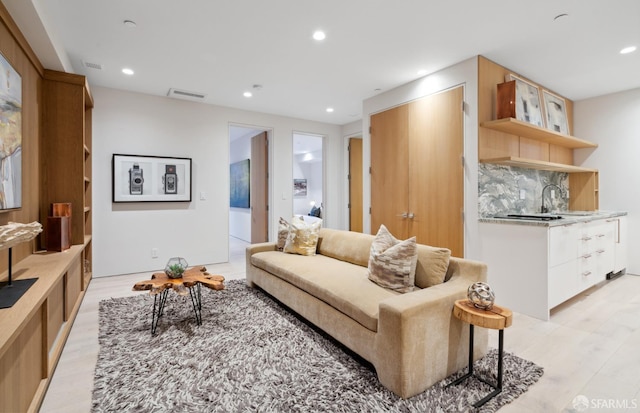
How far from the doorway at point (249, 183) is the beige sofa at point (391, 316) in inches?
125

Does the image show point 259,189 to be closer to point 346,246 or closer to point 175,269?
point 346,246

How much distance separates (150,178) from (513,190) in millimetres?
4785

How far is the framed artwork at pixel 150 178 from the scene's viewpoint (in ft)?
13.9

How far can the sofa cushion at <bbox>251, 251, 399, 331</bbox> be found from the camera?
6.50ft

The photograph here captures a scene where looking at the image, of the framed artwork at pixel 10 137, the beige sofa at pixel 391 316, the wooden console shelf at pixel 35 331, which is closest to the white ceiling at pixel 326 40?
the framed artwork at pixel 10 137

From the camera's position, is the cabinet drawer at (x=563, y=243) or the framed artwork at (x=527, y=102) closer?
the cabinet drawer at (x=563, y=243)

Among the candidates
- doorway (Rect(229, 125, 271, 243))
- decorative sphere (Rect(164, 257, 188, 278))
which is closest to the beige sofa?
decorative sphere (Rect(164, 257, 188, 278))

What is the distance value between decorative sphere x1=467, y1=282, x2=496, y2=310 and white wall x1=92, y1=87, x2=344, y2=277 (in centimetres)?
413

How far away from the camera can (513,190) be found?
3646 millimetres

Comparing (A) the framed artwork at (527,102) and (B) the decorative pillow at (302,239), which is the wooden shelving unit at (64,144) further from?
(A) the framed artwork at (527,102)

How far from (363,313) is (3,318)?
Answer: 1734 millimetres

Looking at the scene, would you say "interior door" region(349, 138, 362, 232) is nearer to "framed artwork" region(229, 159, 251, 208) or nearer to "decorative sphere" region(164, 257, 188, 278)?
"framed artwork" region(229, 159, 251, 208)

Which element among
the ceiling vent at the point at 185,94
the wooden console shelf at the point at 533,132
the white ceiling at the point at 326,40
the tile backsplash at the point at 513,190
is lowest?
the tile backsplash at the point at 513,190

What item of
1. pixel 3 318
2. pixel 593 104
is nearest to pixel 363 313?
pixel 3 318
